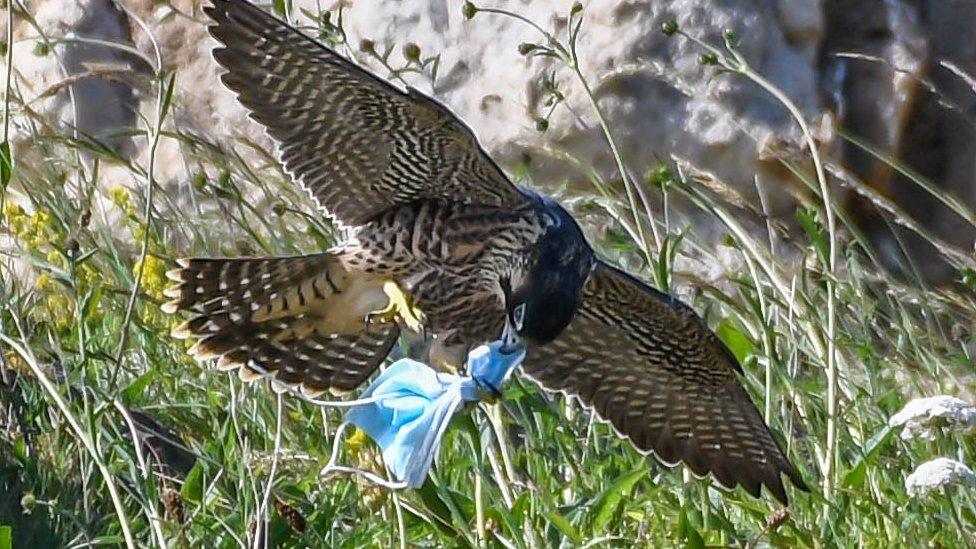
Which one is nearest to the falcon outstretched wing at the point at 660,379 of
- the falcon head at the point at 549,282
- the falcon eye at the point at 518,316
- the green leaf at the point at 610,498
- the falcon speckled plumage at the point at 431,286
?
the falcon speckled plumage at the point at 431,286

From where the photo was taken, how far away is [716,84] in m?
5.96

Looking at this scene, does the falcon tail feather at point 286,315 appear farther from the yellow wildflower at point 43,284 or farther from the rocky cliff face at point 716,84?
the rocky cliff face at point 716,84

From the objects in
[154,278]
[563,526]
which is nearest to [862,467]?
[563,526]

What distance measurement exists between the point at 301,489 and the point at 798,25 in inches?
120

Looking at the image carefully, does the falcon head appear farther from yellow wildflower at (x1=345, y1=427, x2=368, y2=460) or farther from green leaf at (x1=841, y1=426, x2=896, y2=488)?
green leaf at (x1=841, y1=426, x2=896, y2=488)

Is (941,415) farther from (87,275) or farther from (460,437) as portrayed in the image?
(87,275)

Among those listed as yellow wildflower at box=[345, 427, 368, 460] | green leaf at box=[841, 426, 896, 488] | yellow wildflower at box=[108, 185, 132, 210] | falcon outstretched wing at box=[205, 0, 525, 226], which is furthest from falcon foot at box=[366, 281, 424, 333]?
green leaf at box=[841, 426, 896, 488]

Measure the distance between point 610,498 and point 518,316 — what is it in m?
0.54

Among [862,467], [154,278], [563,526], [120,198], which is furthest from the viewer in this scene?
[120,198]

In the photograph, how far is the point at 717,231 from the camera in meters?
6.16

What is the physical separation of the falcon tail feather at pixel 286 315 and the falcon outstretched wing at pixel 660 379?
0.42m

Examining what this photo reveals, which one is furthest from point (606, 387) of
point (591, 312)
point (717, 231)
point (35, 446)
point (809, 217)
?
point (717, 231)

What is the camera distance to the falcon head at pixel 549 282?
12.4 ft

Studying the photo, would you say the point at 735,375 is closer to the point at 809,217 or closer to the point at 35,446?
the point at 809,217
